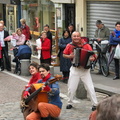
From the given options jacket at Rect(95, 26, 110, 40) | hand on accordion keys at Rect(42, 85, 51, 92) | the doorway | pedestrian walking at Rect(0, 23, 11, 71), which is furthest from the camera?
the doorway

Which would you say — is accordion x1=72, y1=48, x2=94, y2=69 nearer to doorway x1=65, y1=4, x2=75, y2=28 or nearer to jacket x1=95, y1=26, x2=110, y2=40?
jacket x1=95, y1=26, x2=110, y2=40

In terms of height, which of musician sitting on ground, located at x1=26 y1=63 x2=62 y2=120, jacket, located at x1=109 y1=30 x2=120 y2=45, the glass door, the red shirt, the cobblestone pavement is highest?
the glass door

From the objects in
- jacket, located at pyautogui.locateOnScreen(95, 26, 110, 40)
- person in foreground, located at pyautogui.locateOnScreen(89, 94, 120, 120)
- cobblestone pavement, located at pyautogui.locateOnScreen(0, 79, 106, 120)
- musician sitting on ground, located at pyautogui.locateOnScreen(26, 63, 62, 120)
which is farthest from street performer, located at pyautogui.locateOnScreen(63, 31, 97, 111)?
person in foreground, located at pyautogui.locateOnScreen(89, 94, 120, 120)

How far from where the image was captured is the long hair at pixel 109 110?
8.26ft

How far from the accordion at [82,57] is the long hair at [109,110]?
5.63 metres

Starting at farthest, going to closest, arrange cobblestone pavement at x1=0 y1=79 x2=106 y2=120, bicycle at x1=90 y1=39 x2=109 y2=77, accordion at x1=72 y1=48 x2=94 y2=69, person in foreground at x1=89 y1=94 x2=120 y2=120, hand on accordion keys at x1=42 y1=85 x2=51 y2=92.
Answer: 1. bicycle at x1=90 y1=39 x2=109 y2=77
2. accordion at x1=72 y1=48 x2=94 y2=69
3. cobblestone pavement at x1=0 y1=79 x2=106 y2=120
4. hand on accordion keys at x1=42 y1=85 x2=51 y2=92
5. person in foreground at x1=89 y1=94 x2=120 y2=120

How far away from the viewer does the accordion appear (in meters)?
8.23

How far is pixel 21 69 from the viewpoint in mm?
13805

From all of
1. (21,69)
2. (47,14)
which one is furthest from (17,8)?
(21,69)

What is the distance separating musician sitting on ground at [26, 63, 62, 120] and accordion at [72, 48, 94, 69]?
1036 mm

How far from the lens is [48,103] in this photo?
23.7 ft

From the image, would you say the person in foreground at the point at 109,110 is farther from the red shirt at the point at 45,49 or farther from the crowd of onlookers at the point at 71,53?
the red shirt at the point at 45,49

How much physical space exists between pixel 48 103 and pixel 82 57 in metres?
1.50

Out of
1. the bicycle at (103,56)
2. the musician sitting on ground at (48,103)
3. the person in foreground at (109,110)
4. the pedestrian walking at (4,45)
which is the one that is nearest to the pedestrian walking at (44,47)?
the bicycle at (103,56)
